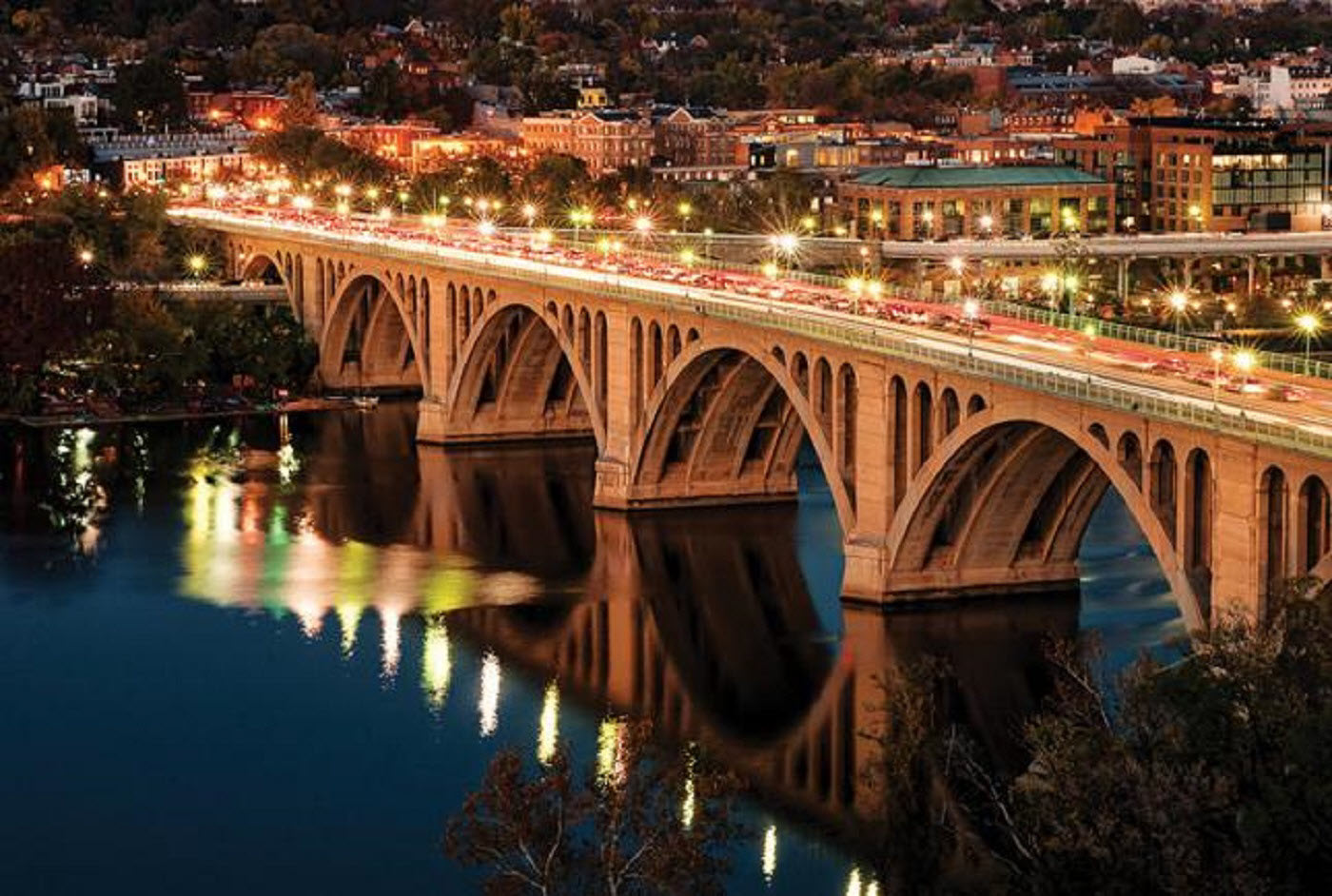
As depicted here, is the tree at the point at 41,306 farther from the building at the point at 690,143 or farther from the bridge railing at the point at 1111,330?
the building at the point at 690,143

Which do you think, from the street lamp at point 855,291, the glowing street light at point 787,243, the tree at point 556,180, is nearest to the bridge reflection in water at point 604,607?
the street lamp at point 855,291

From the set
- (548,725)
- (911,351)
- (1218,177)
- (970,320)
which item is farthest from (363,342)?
(548,725)

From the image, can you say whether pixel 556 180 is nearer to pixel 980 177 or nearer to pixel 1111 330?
pixel 980 177

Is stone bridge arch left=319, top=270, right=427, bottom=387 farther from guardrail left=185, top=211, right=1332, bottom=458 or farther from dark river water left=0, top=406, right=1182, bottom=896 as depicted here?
dark river water left=0, top=406, right=1182, bottom=896

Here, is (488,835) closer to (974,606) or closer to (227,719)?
(227,719)

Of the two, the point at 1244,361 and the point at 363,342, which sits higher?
the point at 1244,361

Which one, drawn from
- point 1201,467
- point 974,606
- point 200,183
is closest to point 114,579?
point 974,606

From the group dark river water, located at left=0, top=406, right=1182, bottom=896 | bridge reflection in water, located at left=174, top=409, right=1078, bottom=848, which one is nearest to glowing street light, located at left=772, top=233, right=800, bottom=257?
bridge reflection in water, located at left=174, top=409, right=1078, bottom=848

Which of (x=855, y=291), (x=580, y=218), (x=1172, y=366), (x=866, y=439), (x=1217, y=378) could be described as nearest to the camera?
(x=1217, y=378)
